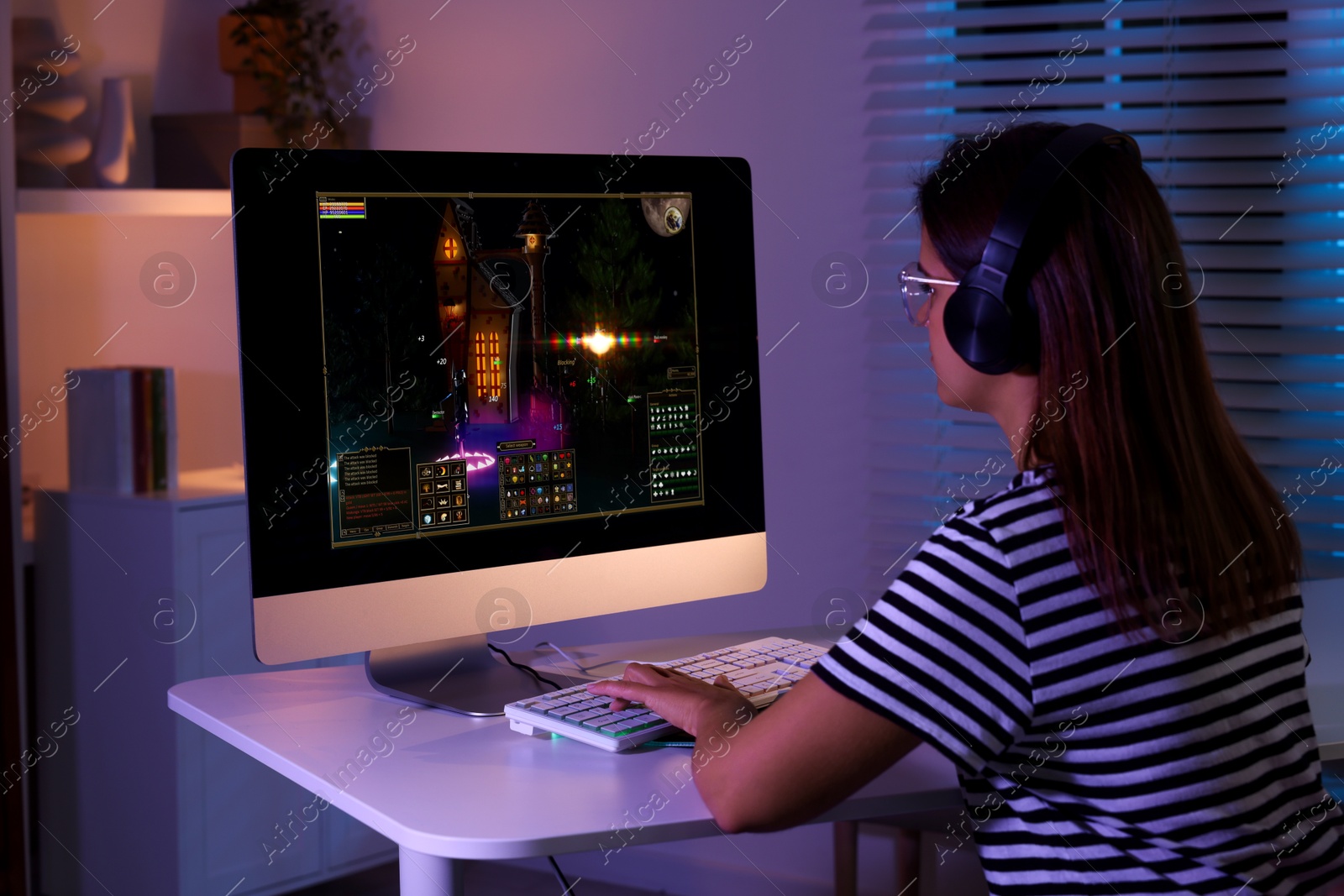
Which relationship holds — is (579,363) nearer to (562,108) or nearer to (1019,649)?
(1019,649)

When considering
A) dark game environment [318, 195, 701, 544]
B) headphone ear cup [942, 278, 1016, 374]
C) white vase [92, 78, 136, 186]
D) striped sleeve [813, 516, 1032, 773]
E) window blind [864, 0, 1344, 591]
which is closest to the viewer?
striped sleeve [813, 516, 1032, 773]

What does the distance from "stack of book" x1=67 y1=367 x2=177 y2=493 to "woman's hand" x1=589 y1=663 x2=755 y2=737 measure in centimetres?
151

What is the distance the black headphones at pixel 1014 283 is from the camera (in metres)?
0.99

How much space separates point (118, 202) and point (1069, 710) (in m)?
2.16

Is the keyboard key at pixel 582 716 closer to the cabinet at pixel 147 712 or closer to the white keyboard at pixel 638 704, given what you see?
the white keyboard at pixel 638 704

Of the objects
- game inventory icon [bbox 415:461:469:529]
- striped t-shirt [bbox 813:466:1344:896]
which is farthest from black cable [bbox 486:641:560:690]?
striped t-shirt [bbox 813:466:1344:896]

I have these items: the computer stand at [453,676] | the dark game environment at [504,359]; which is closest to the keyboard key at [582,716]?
the computer stand at [453,676]

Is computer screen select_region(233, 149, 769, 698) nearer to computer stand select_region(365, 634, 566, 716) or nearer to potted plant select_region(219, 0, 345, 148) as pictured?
computer stand select_region(365, 634, 566, 716)

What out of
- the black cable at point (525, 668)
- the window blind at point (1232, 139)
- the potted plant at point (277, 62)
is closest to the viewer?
the black cable at point (525, 668)

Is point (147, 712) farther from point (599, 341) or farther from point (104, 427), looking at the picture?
point (599, 341)

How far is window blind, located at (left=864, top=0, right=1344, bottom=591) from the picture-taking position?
2.16m

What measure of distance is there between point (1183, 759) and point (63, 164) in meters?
2.49

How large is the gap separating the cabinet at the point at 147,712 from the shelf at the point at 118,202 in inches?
21.8

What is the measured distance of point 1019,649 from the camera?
91cm
